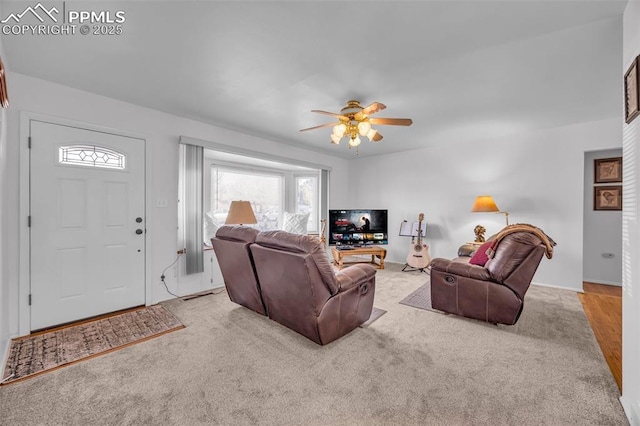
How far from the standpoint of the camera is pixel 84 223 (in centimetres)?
280

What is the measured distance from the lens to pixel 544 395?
1.67 meters

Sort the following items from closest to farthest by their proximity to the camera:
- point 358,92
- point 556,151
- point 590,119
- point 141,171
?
point 358,92, point 141,171, point 590,119, point 556,151

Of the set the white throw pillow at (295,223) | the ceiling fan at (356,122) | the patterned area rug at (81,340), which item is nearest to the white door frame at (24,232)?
the patterned area rug at (81,340)

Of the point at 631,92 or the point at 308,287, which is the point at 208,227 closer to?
the point at 308,287

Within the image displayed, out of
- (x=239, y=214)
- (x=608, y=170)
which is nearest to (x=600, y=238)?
(x=608, y=170)

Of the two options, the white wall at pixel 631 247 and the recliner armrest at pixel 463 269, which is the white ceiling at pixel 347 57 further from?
the recliner armrest at pixel 463 269

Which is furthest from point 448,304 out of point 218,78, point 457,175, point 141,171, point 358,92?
point 141,171

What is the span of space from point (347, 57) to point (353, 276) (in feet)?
6.12

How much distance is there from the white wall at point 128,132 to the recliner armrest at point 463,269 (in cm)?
320

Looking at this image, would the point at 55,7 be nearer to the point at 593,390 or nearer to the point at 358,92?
the point at 358,92

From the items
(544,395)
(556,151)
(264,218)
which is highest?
(556,151)

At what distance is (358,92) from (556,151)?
11.1ft

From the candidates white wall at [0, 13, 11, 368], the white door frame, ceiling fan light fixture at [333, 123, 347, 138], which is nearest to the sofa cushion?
ceiling fan light fixture at [333, 123, 347, 138]

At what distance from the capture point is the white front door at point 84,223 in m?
2.57
